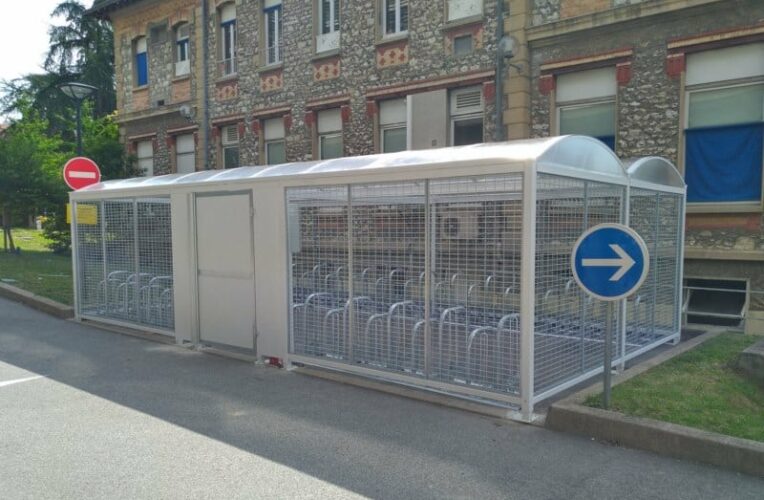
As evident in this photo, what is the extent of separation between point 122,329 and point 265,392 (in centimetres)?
458

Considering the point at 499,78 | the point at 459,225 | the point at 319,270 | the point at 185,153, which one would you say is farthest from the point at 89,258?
the point at 185,153

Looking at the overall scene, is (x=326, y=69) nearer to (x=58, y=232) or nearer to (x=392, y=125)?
(x=392, y=125)

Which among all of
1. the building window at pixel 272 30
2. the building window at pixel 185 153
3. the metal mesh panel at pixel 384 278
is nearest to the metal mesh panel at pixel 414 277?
the metal mesh panel at pixel 384 278

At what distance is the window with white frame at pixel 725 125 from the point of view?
9680 millimetres

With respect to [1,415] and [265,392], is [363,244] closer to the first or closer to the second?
[265,392]

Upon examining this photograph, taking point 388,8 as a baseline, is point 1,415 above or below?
below

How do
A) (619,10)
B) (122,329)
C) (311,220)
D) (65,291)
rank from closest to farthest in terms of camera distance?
1. (311,220)
2. (122,329)
3. (619,10)
4. (65,291)

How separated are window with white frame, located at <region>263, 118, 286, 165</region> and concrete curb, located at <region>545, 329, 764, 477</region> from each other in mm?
12880

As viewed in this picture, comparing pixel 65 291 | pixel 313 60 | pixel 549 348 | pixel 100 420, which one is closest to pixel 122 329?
pixel 65 291

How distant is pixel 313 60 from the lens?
15352 mm

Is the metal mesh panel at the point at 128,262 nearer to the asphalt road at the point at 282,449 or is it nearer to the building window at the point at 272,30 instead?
the asphalt road at the point at 282,449

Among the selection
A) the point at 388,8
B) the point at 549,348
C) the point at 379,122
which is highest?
the point at 388,8

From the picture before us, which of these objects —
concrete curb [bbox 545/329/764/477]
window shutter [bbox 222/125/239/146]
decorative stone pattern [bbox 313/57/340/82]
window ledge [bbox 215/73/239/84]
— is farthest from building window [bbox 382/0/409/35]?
concrete curb [bbox 545/329/764/477]

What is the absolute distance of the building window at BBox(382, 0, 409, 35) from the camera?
45.1 feet
